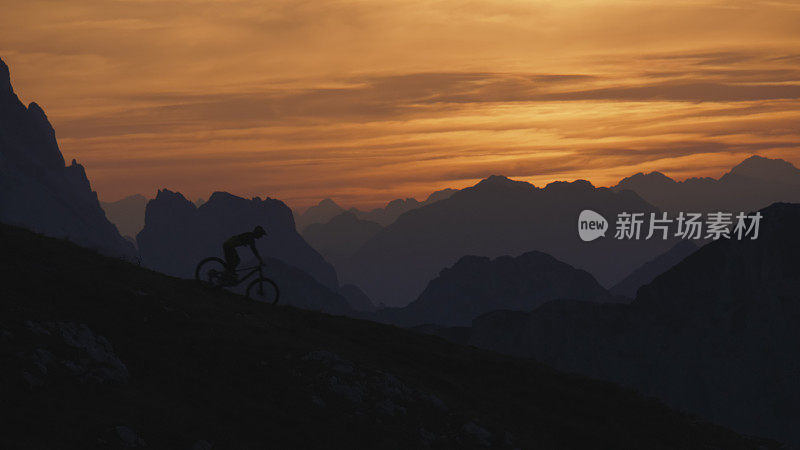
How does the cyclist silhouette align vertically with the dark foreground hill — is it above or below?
above

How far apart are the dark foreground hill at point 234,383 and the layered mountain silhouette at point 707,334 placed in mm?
111569

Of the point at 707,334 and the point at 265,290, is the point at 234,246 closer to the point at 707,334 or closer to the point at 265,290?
the point at 265,290

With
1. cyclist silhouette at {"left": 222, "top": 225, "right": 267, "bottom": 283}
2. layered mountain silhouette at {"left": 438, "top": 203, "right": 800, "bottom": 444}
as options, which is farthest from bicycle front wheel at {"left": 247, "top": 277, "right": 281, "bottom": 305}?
layered mountain silhouette at {"left": 438, "top": 203, "right": 800, "bottom": 444}

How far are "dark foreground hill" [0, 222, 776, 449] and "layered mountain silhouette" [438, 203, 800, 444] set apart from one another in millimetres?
111569

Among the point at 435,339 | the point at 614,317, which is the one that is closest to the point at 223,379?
the point at 435,339

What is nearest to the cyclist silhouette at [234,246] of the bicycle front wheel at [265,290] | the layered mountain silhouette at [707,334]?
the bicycle front wheel at [265,290]

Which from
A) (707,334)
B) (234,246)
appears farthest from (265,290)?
(707,334)

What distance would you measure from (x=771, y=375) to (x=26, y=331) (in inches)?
5220

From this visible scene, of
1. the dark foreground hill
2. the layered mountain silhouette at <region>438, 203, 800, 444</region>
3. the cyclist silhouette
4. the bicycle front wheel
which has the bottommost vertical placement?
the layered mountain silhouette at <region>438, 203, 800, 444</region>

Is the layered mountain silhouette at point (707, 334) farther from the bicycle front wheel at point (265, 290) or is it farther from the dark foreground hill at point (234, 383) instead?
the bicycle front wheel at point (265, 290)

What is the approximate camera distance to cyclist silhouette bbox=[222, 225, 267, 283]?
26719 millimetres

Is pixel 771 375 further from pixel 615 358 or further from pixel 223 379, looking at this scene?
pixel 223 379

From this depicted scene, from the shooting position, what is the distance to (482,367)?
29031 mm

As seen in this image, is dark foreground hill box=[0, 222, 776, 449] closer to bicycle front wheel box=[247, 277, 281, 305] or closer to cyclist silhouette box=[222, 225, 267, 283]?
bicycle front wheel box=[247, 277, 281, 305]
